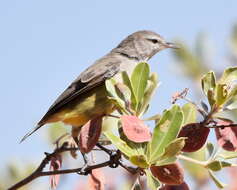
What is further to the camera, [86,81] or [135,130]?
[86,81]

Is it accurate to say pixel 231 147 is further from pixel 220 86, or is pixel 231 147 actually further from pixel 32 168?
pixel 32 168

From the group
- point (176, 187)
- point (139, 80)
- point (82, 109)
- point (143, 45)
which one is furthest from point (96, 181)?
point (143, 45)

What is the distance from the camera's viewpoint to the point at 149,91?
2.44m

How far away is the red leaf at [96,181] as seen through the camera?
259 centimetres

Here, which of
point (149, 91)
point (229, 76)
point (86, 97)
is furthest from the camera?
point (86, 97)

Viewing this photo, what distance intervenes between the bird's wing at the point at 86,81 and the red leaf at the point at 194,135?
2.19 metres

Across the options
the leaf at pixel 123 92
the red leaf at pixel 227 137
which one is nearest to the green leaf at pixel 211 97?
the red leaf at pixel 227 137

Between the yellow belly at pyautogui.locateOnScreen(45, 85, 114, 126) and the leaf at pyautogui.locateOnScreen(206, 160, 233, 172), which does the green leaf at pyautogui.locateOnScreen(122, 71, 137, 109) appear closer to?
the leaf at pyautogui.locateOnScreen(206, 160, 233, 172)

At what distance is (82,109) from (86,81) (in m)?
0.25

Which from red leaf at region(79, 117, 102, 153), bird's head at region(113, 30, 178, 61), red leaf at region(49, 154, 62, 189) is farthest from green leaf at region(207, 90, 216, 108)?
bird's head at region(113, 30, 178, 61)

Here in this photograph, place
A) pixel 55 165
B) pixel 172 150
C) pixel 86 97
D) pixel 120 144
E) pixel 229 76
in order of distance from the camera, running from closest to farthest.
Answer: pixel 172 150
pixel 120 144
pixel 229 76
pixel 55 165
pixel 86 97

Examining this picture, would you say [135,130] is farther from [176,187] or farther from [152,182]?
[176,187]

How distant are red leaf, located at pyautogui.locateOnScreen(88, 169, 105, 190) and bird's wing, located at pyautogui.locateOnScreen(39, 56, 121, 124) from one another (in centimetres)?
162

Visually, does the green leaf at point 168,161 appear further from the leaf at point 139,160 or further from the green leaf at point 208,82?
the green leaf at point 208,82
